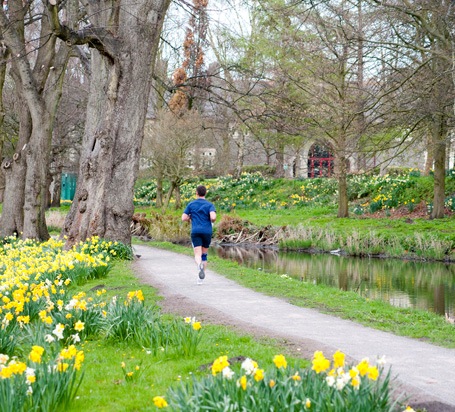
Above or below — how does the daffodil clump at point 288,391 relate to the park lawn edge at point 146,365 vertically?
above

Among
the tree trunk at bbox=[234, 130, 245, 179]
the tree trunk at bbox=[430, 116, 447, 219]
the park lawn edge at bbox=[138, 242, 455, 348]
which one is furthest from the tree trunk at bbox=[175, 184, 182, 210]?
the park lawn edge at bbox=[138, 242, 455, 348]

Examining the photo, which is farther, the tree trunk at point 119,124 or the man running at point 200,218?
the tree trunk at point 119,124

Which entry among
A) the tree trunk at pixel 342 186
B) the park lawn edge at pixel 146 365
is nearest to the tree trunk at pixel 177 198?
the tree trunk at pixel 342 186

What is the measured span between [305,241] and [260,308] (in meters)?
15.8

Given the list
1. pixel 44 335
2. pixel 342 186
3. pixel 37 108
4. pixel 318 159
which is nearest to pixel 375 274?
pixel 37 108

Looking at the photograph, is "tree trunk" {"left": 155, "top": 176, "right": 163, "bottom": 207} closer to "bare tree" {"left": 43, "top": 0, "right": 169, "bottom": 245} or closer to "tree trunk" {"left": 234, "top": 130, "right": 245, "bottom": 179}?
"tree trunk" {"left": 234, "top": 130, "right": 245, "bottom": 179}

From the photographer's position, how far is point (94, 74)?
18.1 metres

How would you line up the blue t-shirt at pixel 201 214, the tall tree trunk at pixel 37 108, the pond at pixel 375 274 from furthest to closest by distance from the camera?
the tall tree trunk at pixel 37 108 → the pond at pixel 375 274 → the blue t-shirt at pixel 201 214

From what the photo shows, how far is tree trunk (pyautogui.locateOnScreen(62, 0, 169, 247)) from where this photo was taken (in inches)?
627

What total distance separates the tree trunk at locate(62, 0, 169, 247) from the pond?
4.89m

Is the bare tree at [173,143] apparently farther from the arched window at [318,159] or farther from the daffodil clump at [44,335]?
the daffodil clump at [44,335]

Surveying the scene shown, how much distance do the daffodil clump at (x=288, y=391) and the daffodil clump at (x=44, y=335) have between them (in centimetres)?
83

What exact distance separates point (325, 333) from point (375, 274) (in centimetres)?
1108

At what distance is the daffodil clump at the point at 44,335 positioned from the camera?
4.35m
